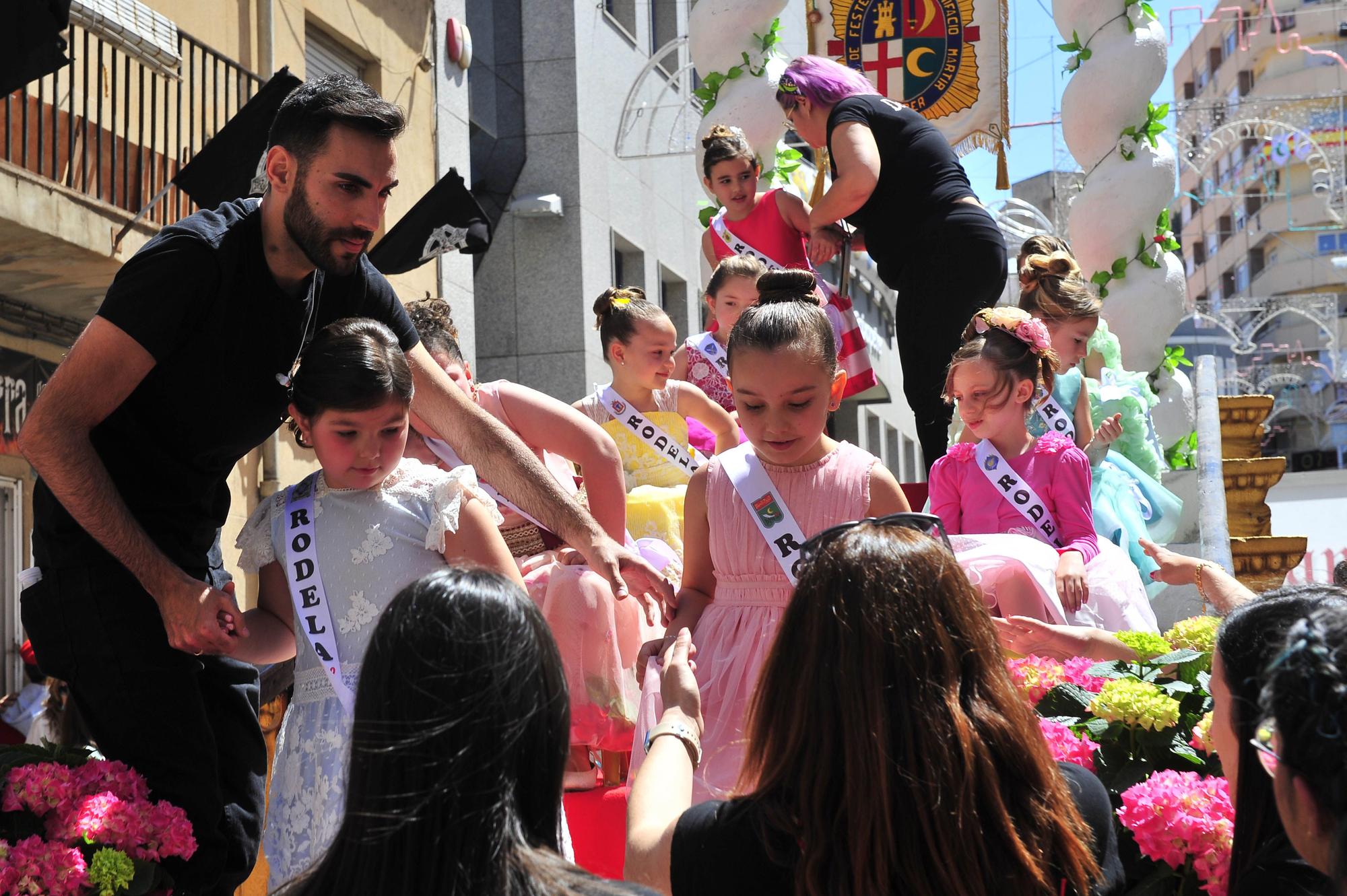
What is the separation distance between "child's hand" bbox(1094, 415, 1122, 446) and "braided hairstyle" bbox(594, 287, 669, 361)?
1812 mm

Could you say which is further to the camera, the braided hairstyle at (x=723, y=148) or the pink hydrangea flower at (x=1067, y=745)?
the braided hairstyle at (x=723, y=148)

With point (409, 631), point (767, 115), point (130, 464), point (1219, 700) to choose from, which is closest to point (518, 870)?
point (409, 631)

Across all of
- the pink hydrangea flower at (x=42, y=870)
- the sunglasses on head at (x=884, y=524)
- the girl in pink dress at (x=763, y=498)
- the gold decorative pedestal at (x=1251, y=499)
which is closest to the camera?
the sunglasses on head at (x=884, y=524)

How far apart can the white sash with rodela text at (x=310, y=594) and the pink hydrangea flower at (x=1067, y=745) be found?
1.41 m

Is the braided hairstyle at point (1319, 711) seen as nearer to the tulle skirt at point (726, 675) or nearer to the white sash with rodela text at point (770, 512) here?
the tulle skirt at point (726, 675)

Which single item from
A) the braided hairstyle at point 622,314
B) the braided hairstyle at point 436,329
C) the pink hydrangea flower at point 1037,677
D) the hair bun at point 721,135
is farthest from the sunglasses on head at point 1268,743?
the hair bun at point 721,135

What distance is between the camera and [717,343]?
6918 mm

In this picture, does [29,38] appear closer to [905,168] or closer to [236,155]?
[905,168]

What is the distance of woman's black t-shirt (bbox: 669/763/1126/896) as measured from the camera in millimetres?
2010

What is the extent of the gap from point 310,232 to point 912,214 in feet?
9.32

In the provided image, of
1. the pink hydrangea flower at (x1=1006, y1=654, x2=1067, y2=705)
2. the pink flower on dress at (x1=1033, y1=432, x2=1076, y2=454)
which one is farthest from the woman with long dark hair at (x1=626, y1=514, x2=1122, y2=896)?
the pink flower on dress at (x1=1033, y1=432, x2=1076, y2=454)

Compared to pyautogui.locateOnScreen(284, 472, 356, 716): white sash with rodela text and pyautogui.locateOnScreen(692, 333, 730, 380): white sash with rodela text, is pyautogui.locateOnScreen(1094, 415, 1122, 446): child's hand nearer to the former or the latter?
pyautogui.locateOnScreen(692, 333, 730, 380): white sash with rodela text

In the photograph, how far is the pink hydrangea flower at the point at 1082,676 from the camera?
328cm

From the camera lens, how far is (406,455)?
468 cm
